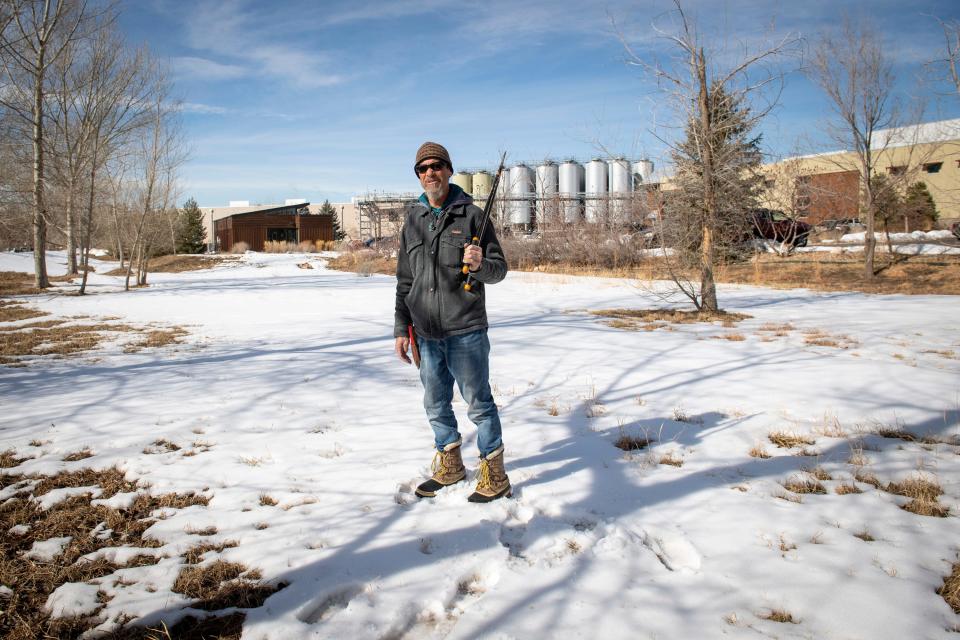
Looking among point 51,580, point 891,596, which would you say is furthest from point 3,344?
A: point 891,596

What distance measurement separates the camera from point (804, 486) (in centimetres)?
308

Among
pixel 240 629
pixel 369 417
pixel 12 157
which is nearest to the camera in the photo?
pixel 240 629

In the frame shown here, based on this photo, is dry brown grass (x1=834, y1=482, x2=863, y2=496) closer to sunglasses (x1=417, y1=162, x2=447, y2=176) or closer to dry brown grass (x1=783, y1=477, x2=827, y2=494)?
dry brown grass (x1=783, y1=477, x2=827, y2=494)

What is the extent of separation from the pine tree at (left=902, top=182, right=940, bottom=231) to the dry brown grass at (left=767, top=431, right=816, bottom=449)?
30.6 m

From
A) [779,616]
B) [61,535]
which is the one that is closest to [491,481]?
[779,616]

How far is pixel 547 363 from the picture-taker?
651cm

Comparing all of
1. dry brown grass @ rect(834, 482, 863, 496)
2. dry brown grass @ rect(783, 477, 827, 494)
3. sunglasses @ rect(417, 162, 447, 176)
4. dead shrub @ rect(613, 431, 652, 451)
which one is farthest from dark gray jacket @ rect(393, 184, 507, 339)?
dry brown grass @ rect(834, 482, 863, 496)

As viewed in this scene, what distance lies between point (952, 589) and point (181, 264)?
3895 centimetres

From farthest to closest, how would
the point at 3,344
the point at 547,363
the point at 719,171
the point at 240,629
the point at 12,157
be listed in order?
1. the point at 12,157
2. the point at 719,171
3. the point at 3,344
4. the point at 547,363
5. the point at 240,629

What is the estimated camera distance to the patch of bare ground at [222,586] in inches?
86.6

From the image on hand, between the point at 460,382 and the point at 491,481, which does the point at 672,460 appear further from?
the point at 460,382

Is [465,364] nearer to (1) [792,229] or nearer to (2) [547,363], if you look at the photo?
(2) [547,363]

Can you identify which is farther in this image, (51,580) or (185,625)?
(51,580)

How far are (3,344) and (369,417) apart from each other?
734cm
